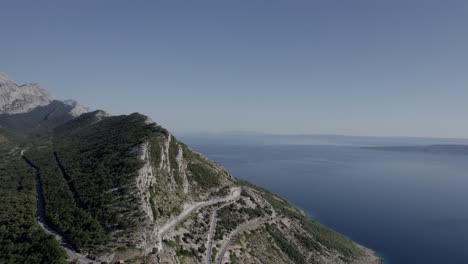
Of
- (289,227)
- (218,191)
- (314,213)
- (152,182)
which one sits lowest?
(314,213)

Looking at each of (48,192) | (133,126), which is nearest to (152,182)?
(48,192)

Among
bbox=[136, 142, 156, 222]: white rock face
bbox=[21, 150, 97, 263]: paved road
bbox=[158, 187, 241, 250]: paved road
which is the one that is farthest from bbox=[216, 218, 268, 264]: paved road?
bbox=[21, 150, 97, 263]: paved road

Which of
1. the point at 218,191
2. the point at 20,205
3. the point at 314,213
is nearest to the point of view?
the point at 20,205

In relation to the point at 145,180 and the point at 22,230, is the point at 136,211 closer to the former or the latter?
the point at 145,180

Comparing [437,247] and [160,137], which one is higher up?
[160,137]

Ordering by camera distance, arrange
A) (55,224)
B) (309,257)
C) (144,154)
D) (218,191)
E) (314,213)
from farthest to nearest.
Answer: (314,213) < (218,191) < (309,257) < (144,154) < (55,224)

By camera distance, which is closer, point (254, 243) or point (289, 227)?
point (254, 243)

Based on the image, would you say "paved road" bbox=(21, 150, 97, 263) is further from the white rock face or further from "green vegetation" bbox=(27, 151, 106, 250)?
the white rock face

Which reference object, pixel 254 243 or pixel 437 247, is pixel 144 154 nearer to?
pixel 254 243
